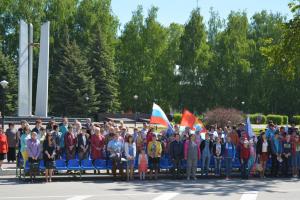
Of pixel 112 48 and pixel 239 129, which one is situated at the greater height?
pixel 112 48

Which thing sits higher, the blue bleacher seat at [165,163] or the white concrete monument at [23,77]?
the white concrete monument at [23,77]

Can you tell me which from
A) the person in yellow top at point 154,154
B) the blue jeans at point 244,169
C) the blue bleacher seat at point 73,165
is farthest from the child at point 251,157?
the blue bleacher seat at point 73,165

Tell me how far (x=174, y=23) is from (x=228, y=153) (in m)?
55.3

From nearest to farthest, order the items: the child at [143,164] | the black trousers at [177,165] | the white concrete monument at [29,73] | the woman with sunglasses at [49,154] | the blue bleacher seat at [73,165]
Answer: the woman with sunglasses at [49,154] < the blue bleacher seat at [73,165] < the child at [143,164] < the black trousers at [177,165] < the white concrete monument at [29,73]

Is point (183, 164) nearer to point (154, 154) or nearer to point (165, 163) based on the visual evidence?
point (165, 163)

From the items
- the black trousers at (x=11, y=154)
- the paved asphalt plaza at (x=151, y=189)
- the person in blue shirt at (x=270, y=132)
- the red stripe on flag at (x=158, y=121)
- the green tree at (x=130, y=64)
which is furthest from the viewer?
the green tree at (x=130, y=64)

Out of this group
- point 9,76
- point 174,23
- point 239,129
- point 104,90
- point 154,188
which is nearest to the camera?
point 154,188

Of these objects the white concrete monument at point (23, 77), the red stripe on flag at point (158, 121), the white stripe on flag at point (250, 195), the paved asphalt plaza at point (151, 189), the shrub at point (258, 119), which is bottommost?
the white stripe on flag at point (250, 195)

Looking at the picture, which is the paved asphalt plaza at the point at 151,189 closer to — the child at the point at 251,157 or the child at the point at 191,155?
the child at the point at 191,155

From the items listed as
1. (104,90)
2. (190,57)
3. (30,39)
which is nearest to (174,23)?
(190,57)

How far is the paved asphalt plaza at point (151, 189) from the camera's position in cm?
1333

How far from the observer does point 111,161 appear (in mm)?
17422

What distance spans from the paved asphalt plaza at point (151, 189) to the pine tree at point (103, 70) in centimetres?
3932

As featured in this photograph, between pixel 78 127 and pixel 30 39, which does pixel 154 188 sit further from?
pixel 30 39
